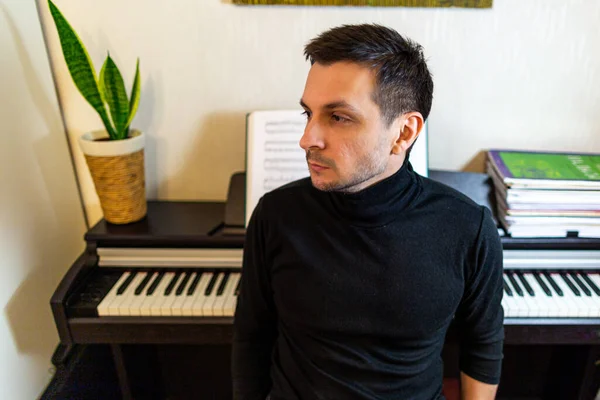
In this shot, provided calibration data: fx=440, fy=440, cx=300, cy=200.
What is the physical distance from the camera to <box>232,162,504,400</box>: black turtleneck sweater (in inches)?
36.2

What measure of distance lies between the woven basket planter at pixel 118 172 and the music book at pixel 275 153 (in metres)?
0.35

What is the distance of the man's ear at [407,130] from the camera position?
0.86 m

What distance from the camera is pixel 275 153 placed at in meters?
1.34

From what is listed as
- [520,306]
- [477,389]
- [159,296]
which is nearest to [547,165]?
[520,306]

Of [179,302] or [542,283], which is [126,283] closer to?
[179,302]

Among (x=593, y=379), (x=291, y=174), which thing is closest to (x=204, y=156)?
(x=291, y=174)

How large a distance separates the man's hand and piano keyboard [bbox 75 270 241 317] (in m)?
0.63

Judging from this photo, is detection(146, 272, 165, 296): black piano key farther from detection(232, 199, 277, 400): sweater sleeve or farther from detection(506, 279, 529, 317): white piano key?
detection(506, 279, 529, 317): white piano key

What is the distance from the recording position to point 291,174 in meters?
1.34

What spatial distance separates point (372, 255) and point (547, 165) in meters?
0.83

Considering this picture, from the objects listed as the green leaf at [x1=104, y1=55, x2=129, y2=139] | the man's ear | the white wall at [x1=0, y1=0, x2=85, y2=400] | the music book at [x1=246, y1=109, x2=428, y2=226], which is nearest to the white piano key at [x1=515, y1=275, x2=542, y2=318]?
the music book at [x1=246, y1=109, x2=428, y2=226]

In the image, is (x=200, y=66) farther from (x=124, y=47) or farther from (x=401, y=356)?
(x=401, y=356)

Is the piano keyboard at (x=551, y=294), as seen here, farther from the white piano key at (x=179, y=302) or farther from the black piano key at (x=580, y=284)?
the white piano key at (x=179, y=302)

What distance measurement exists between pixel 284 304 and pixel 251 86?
0.81 metres
